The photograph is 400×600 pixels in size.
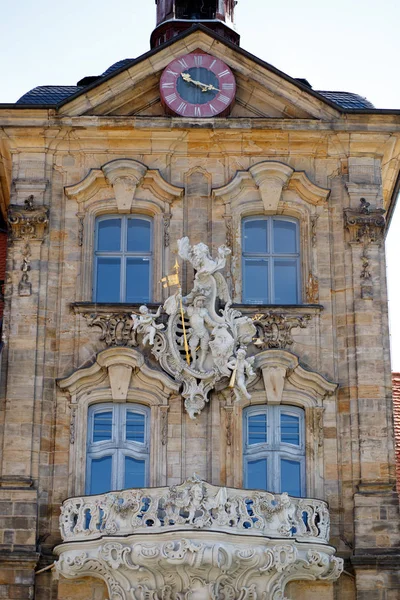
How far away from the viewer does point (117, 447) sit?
83.4 ft

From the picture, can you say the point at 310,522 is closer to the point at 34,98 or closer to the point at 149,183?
the point at 149,183

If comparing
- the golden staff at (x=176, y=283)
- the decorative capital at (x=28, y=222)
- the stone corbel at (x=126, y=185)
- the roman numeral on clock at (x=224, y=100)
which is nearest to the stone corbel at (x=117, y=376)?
the golden staff at (x=176, y=283)

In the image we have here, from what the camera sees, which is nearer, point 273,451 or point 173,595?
point 173,595

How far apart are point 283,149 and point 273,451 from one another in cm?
521

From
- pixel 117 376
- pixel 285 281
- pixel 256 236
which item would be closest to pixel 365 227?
pixel 285 281

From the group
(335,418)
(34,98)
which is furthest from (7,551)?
(34,98)

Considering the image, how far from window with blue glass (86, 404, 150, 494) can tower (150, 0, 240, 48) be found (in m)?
9.02

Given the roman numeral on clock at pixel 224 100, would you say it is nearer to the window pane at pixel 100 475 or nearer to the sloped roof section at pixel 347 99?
the sloped roof section at pixel 347 99

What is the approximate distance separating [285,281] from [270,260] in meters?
0.44

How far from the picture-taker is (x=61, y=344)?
26.0 meters

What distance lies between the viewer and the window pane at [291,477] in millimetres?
25281

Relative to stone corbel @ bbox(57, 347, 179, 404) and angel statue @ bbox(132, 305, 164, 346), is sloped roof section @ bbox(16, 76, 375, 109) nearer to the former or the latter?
angel statue @ bbox(132, 305, 164, 346)

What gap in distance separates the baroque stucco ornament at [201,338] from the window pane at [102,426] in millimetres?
1212

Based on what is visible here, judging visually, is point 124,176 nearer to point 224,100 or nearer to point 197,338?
point 224,100
